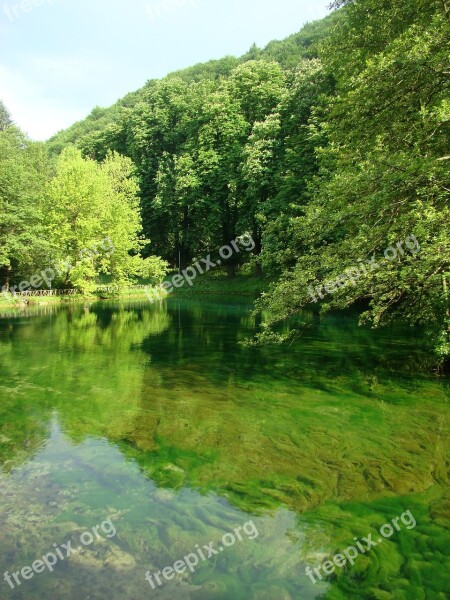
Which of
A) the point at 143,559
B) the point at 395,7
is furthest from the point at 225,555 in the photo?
the point at 395,7

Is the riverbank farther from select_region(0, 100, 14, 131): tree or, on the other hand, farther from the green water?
select_region(0, 100, 14, 131): tree

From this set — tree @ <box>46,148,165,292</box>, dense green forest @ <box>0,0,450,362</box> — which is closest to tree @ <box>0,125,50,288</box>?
dense green forest @ <box>0,0,450,362</box>

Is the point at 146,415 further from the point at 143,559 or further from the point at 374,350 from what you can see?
the point at 374,350

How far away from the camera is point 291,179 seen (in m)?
35.8

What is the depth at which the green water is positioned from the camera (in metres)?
4.42

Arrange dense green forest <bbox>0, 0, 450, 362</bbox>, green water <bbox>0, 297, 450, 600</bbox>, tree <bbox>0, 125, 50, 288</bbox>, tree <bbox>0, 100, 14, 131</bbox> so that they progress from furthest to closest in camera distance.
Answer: tree <bbox>0, 100, 14, 131</bbox> < tree <bbox>0, 125, 50, 288</bbox> < dense green forest <bbox>0, 0, 450, 362</bbox> < green water <bbox>0, 297, 450, 600</bbox>

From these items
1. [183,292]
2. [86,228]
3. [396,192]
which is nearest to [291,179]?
[183,292]

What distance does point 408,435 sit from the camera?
784cm

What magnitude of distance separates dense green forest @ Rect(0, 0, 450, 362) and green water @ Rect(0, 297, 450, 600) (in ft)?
7.46

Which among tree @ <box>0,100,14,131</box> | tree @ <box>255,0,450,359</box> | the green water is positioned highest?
tree @ <box>0,100,14,131</box>

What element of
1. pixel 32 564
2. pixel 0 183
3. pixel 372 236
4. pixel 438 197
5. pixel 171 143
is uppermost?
pixel 171 143

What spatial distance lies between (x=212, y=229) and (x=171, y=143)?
1542cm

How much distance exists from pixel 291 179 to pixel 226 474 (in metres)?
32.4

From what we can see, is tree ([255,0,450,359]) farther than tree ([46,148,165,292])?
No
